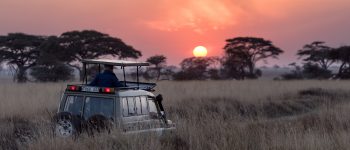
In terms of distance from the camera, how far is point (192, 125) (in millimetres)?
10805

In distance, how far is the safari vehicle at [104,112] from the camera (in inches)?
387

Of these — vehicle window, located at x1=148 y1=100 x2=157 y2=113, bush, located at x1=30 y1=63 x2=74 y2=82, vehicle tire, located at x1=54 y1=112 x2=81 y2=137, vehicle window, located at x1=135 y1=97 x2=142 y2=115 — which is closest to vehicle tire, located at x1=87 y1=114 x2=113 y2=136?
vehicle tire, located at x1=54 y1=112 x2=81 y2=137

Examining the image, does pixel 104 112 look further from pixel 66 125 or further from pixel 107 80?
pixel 107 80

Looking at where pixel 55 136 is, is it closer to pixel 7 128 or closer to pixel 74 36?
pixel 7 128

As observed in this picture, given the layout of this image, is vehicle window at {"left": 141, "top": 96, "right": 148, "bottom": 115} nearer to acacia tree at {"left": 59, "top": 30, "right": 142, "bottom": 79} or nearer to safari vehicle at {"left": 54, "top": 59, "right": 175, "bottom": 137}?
safari vehicle at {"left": 54, "top": 59, "right": 175, "bottom": 137}

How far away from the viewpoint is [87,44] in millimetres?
46312

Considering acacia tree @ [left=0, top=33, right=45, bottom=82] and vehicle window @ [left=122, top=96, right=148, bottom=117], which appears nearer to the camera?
vehicle window @ [left=122, top=96, right=148, bottom=117]

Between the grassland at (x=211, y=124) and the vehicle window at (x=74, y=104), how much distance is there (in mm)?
562

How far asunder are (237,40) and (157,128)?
5036cm

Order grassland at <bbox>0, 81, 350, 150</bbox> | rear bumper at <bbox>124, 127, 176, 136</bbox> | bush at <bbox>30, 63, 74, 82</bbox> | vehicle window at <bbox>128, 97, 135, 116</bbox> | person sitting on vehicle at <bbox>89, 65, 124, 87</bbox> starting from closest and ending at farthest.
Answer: grassland at <bbox>0, 81, 350, 150</bbox>
rear bumper at <bbox>124, 127, 176, 136</bbox>
vehicle window at <bbox>128, 97, 135, 116</bbox>
person sitting on vehicle at <bbox>89, 65, 124, 87</bbox>
bush at <bbox>30, 63, 74, 82</bbox>

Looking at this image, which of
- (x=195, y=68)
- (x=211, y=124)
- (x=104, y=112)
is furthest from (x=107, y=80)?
(x=195, y=68)

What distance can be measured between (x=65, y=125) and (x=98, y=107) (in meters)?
0.65

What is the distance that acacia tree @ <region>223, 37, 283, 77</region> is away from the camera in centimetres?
5875

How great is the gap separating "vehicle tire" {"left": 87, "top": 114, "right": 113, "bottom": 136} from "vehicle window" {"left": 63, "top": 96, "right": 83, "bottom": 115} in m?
0.53
